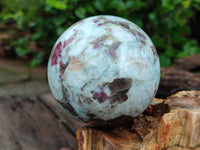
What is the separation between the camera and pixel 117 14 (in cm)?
355

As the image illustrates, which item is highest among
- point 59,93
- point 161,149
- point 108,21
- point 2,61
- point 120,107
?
point 2,61

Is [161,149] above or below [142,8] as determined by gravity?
below

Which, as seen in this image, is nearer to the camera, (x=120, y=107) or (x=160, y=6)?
(x=120, y=107)

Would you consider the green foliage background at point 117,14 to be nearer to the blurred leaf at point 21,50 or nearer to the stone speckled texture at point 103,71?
the blurred leaf at point 21,50

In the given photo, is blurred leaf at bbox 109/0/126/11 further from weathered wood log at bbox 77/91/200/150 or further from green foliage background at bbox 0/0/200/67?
weathered wood log at bbox 77/91/200/150

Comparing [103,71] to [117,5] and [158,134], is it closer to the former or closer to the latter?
[158,134]

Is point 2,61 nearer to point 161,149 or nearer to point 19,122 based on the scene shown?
point 19,122

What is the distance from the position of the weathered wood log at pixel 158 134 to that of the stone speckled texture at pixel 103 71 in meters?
0.17

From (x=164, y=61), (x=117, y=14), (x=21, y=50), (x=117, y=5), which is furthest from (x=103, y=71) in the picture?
(x=21, y=50)

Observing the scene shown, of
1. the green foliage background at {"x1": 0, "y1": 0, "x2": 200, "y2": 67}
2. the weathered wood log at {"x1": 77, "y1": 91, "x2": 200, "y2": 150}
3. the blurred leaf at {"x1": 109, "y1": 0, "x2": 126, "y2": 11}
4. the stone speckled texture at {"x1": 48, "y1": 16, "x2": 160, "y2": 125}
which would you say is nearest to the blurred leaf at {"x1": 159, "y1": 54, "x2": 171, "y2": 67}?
the green foliage background at {"x1": 0, "y1": 0, "x2": 200, "y2": 67}

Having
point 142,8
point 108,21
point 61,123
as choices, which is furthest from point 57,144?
point 142,8

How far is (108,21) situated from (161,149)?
941 mm

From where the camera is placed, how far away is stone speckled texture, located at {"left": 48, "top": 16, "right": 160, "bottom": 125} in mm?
1538

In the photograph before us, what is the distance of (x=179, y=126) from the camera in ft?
5.71
